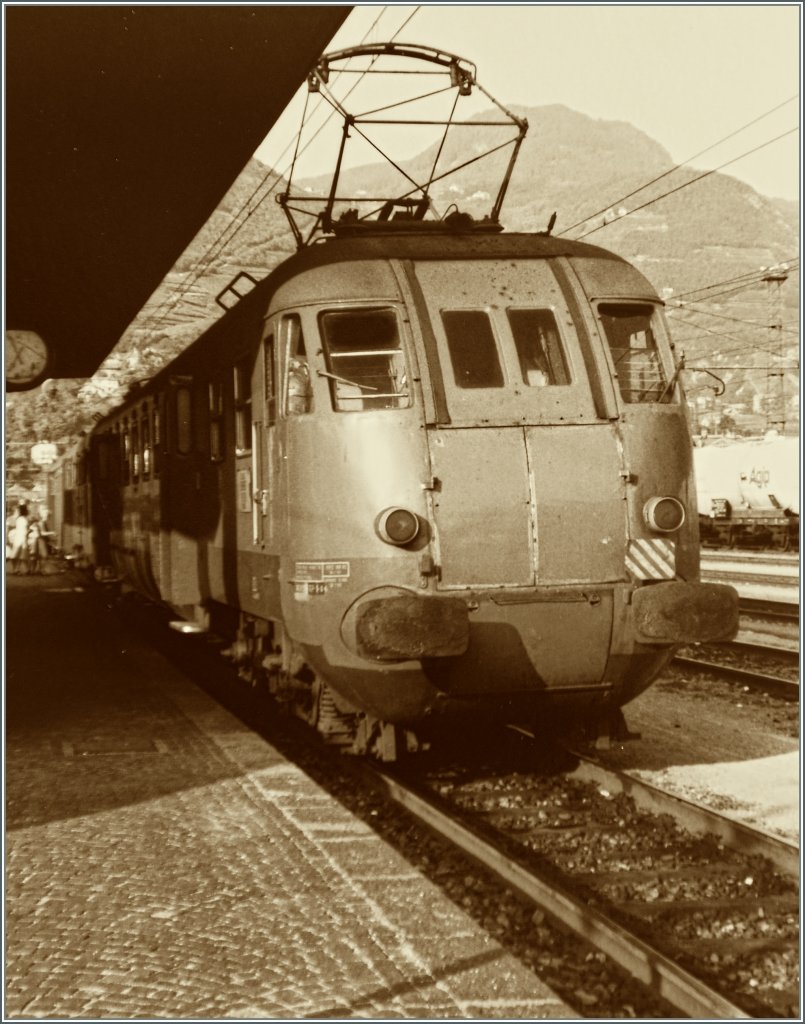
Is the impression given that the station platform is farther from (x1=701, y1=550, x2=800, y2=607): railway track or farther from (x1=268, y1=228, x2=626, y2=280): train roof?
(x1=701, y1=550, x2=800, y2=607): railway track

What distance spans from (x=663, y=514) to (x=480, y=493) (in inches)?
44.2

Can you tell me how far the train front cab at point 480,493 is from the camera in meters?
7.34

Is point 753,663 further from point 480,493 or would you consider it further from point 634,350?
point 480,493

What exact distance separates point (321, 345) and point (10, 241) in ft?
23.4

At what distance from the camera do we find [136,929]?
5.57 m

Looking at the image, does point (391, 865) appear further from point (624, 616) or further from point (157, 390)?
point (157, 390)

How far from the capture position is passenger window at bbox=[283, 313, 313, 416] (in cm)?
799

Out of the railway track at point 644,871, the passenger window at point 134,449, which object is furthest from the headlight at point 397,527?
the passenger window at point 134,449

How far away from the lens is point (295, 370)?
318 inches

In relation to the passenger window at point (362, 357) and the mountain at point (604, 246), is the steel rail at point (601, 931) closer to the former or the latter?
the passenger window at point (362, 357)

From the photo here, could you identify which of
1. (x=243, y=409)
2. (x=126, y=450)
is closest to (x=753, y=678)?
(x=243, y=409)

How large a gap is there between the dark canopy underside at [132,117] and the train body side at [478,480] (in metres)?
1.57

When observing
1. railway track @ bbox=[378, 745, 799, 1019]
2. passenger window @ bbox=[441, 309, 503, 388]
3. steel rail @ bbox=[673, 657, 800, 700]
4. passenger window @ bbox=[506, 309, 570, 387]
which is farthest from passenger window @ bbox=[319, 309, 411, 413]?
steel rail @ bbox=[673, 657, 800, 700]

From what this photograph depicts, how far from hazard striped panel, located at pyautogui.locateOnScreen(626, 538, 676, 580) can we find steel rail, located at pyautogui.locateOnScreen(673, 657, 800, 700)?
4.30m
